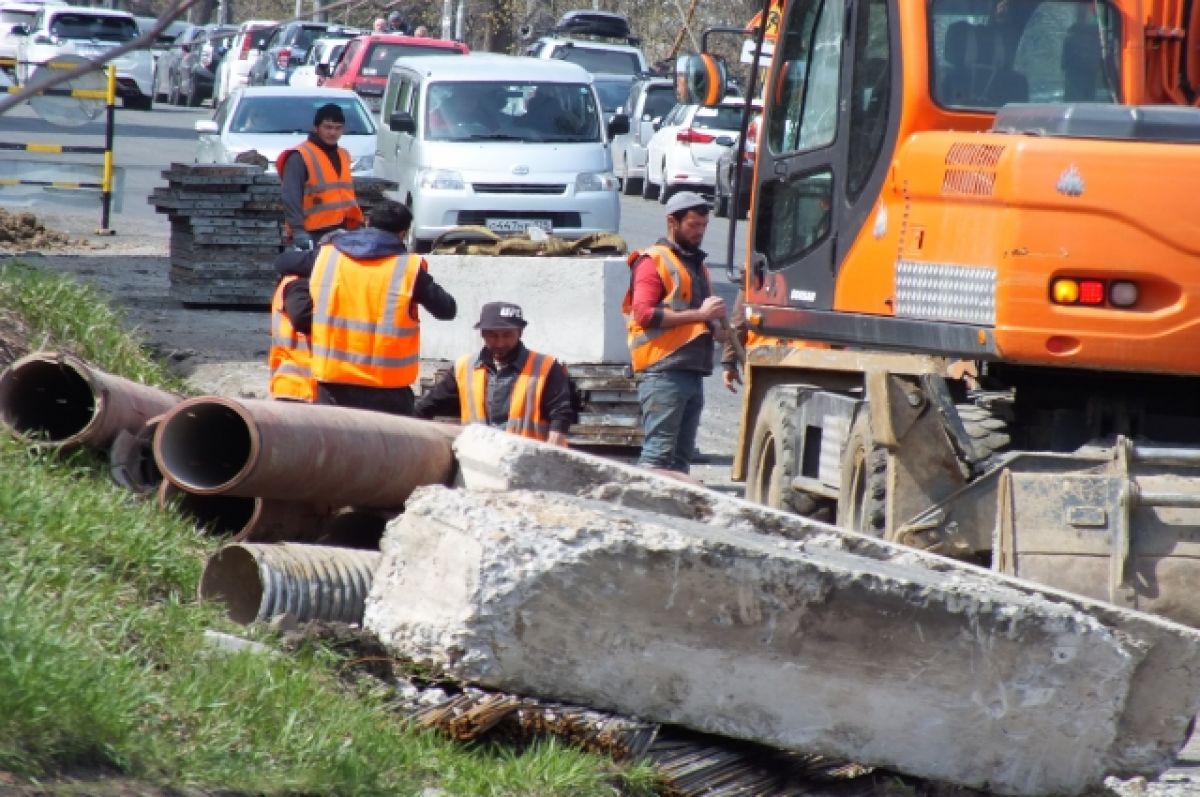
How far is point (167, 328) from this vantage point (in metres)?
13.8

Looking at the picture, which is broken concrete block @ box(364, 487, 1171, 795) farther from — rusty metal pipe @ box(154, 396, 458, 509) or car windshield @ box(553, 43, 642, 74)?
car windshield @ box(553, 43, 642, 74)

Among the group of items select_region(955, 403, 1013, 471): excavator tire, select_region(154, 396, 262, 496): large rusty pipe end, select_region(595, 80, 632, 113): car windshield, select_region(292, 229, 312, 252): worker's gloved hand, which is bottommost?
select_region(154, 396, 262, 496): large rusty pipe end

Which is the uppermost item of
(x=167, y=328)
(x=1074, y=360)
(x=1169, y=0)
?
(x=1169, y=0)

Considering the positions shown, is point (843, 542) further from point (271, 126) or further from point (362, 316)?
point (271, 126)

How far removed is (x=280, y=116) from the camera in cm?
2019

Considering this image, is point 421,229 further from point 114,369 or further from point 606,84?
point 606,84

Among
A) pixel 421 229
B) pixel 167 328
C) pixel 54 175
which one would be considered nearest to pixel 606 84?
pixel 54 175

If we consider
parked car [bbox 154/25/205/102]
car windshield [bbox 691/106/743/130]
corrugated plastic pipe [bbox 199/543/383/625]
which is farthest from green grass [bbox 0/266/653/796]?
parked car [bbox 154/25/205/102]

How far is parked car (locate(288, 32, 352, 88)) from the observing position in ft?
111

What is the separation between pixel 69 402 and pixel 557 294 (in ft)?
15.4

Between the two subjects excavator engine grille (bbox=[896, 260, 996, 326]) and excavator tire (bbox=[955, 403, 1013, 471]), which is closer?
excavator engine grille (bbox=[896, 260, 996, 326])

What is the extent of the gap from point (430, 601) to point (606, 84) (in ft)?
93.0

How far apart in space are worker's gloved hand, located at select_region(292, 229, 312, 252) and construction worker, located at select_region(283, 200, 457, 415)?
4747 mm

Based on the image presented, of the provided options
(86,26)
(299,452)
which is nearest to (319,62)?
(86,26)
